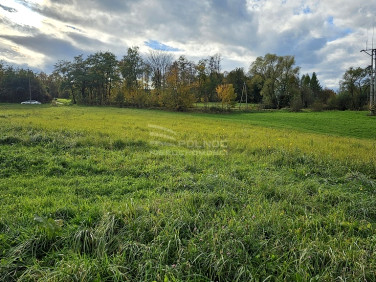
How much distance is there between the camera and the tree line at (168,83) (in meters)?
48.7

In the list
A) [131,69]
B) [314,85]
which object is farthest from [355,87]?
[131,69]

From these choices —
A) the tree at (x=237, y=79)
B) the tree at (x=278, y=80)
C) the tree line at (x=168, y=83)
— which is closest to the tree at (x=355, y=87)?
the tree line at (x=168, y=83)

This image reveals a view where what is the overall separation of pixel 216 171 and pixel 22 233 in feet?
15.3

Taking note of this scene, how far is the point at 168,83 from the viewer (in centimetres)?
4606

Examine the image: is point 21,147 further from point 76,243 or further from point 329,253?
point 329,253

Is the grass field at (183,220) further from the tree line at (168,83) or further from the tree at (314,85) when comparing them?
the tree at (314,85)

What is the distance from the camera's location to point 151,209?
3740mm

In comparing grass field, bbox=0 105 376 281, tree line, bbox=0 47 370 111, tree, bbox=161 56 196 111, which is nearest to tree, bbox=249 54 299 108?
tree line, bbox=0 47 370 111

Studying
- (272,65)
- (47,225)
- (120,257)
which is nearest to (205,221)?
(120,257)

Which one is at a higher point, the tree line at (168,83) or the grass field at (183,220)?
the tree line at (168,83)

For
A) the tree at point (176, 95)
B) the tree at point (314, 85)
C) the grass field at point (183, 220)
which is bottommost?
the grass field at point (183, 220)

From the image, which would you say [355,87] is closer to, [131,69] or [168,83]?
[168,83]

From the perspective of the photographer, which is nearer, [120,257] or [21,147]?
[120,257]

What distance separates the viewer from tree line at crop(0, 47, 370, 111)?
48.7 metres
